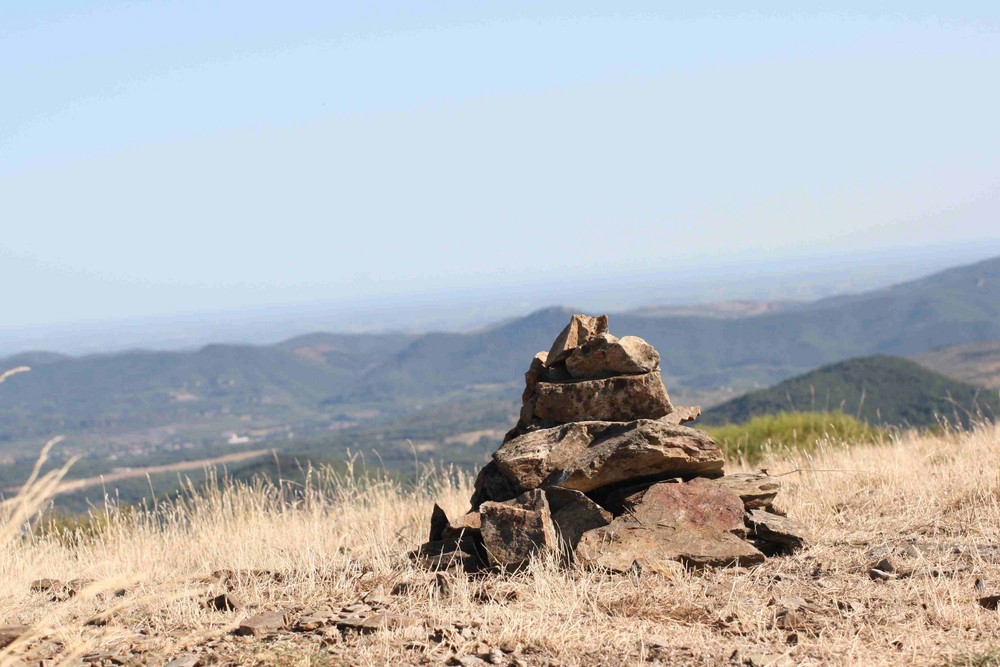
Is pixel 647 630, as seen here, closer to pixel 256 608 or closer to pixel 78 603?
pixel 256 608

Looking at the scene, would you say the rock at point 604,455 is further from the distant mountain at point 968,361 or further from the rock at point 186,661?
the distant mountain at point 968,361

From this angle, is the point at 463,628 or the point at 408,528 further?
the point at 408,528

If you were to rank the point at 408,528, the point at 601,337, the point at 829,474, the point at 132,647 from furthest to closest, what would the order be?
the point at 829,474
the point at 408,528
the point at 601,337
the point at 132,647

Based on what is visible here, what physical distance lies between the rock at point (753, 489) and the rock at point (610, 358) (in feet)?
3.76

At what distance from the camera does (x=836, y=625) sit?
5.46 metres

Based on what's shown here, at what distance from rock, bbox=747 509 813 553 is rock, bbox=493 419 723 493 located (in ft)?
1.92

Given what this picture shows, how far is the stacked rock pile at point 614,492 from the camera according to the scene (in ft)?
22.4

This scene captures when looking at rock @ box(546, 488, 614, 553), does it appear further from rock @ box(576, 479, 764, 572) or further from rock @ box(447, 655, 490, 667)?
rock @ box(447, 655, 490, 667)

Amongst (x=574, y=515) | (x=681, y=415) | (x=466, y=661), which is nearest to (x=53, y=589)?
(x=466, y=661)

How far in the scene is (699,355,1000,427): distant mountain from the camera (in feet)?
230

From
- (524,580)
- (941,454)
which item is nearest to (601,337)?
(524,580)

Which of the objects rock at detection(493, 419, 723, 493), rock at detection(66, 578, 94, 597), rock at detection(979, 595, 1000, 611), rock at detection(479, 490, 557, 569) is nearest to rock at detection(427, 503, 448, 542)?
rock at detection(493, 419, 723, 493)

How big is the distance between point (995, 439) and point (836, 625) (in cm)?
688

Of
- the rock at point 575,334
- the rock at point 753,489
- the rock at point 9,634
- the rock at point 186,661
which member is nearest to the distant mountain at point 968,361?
the rock at point 575,334
